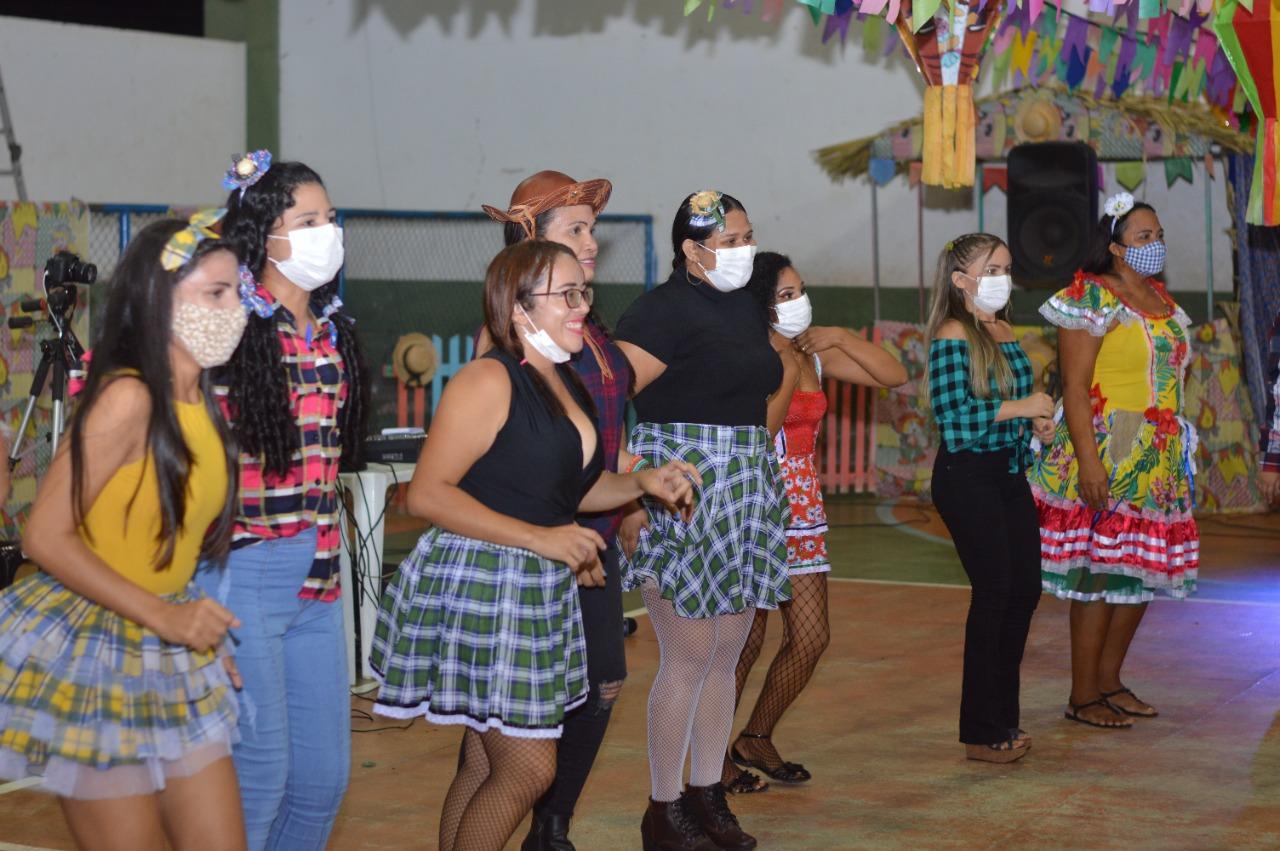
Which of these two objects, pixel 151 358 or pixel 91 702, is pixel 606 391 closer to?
pixel 151 358

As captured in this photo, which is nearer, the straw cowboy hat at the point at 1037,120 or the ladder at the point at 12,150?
the straw cowboy hat at the point at 1037,120

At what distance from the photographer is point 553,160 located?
16.4 m

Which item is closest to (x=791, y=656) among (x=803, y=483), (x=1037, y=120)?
→ (x=803, y=483)

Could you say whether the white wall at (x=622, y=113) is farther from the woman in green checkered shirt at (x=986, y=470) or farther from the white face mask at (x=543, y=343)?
the white face mask at (x=543, y=343)

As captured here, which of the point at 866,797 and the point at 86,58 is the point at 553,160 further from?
the point at 866,797

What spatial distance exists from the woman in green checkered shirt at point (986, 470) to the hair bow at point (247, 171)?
270 centimetres

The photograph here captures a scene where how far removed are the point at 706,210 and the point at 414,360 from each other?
7965 millimetres

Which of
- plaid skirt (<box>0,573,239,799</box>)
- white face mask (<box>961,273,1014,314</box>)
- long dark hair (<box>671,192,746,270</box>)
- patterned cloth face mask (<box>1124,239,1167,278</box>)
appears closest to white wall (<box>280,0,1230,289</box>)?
patterned cloth face mask (<box>1124,239,1167,278</box>)

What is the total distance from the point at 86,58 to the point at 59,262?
9386 mm

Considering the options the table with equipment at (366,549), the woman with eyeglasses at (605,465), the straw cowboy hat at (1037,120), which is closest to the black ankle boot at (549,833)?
the woman with eyeglasses at (605,465)

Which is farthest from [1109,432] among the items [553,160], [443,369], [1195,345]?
[553,160]

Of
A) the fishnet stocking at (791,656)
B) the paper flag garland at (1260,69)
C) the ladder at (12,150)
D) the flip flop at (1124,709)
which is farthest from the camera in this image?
the ladder at (12,150)

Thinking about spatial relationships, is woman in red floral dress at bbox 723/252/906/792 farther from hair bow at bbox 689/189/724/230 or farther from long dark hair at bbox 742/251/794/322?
hair bow at bbox 689/189/724/230

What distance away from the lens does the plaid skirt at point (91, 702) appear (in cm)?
286
